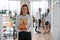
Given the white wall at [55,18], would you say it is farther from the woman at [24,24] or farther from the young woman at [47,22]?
the woman at [24,24]

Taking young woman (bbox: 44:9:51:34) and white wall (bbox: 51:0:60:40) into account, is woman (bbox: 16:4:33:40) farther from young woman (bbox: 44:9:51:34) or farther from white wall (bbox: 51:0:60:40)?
white wall (bbox: 51:0:60:40)

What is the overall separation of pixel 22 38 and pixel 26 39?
124 mm

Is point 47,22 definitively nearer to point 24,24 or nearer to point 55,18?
point 55,18

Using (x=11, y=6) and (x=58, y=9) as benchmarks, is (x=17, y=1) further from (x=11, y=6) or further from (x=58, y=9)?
(x=58, y=9)

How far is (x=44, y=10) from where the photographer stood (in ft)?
11.1

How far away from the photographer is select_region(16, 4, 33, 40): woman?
2.82 m

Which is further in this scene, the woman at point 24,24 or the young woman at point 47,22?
the young woman at point 47,22

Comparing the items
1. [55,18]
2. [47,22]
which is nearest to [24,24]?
[47,22]

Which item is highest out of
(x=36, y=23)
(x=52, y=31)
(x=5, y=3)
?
(x=5, y=3)

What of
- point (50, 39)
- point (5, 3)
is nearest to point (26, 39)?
point (50, 39)

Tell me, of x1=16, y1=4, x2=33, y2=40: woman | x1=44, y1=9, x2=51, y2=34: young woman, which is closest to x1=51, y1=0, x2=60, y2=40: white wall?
x1=44, y1=9, x2=51, y2=34: young woman

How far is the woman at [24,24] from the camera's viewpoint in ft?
9.25

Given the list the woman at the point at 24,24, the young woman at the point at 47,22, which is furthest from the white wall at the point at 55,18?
the woman at the point at 24,24

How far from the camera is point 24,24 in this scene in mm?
2955
